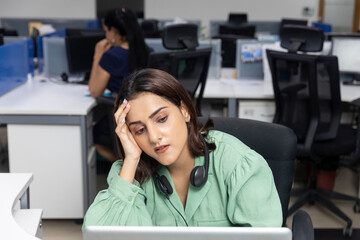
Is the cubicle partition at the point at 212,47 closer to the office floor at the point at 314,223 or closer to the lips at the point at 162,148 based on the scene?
the office floor at the point at 314,223

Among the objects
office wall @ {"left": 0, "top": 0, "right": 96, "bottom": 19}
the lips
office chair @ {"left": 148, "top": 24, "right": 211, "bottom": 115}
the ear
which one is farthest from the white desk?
office wall @ {"left": 0, "top": 0, "right": 96, "bottom": 19}

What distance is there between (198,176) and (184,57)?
5.26 feet

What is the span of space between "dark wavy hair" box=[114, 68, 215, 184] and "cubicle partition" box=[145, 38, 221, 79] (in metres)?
2.35

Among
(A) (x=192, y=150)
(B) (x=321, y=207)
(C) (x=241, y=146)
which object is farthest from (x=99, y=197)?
(B) (x=321, y=207)

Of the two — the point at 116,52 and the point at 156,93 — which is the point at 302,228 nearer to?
the point at 156,93

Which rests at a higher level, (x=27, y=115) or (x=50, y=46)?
(x=50, y=46)

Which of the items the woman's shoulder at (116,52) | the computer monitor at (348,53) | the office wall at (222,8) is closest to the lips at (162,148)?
the woman's shoulder at (116,52)

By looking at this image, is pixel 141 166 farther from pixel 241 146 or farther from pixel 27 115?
pixel 27 115

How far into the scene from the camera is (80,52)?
146 inches

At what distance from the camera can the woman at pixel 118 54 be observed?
301 centimetres

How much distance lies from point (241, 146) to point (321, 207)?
6.70 feet

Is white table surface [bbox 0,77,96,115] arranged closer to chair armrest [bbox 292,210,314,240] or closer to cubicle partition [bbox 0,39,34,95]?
cubicle partition [bbox 0,39,34,95]

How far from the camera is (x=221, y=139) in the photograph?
4.66 ft

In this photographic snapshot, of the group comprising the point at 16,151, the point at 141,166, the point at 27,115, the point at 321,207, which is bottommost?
the point at 321,207
